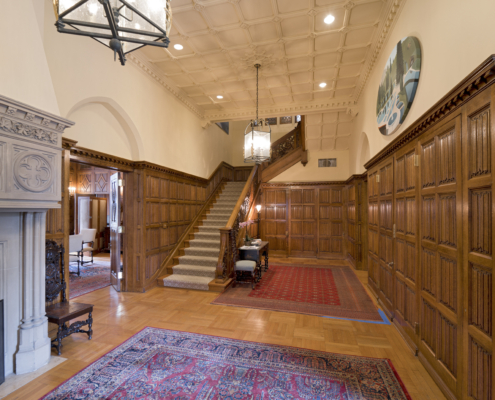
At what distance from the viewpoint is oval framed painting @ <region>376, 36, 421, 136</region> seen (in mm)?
3066

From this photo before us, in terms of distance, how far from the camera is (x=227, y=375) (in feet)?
8.77

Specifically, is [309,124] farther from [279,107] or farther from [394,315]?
[394,315]

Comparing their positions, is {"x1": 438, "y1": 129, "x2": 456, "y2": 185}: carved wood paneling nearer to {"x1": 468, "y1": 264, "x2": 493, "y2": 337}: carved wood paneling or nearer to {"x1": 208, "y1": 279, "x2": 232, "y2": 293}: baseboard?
{"x1": 468, "y1": 264, "x2": 493, "y2": 337}: carved wood paneling

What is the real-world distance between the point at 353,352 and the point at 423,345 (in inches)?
29.4

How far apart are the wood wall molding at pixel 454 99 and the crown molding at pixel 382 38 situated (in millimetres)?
1817

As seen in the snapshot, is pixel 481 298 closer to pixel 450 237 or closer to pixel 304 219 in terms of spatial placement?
pixel 450 237

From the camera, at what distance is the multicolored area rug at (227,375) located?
2.41 m

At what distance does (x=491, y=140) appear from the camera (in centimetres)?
178

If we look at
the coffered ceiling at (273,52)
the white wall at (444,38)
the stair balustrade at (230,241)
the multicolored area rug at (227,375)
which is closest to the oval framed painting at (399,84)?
the white wall at (444,38)

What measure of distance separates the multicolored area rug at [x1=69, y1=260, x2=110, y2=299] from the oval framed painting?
6468 mm

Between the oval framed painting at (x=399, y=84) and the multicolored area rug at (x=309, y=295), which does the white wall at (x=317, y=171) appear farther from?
the oval framed painting at (x=399, y=84)

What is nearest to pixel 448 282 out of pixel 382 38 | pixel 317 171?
pixel 382 38

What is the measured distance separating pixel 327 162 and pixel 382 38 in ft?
16.7

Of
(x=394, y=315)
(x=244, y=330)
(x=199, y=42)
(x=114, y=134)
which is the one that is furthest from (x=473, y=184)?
(x=114, y=134)
